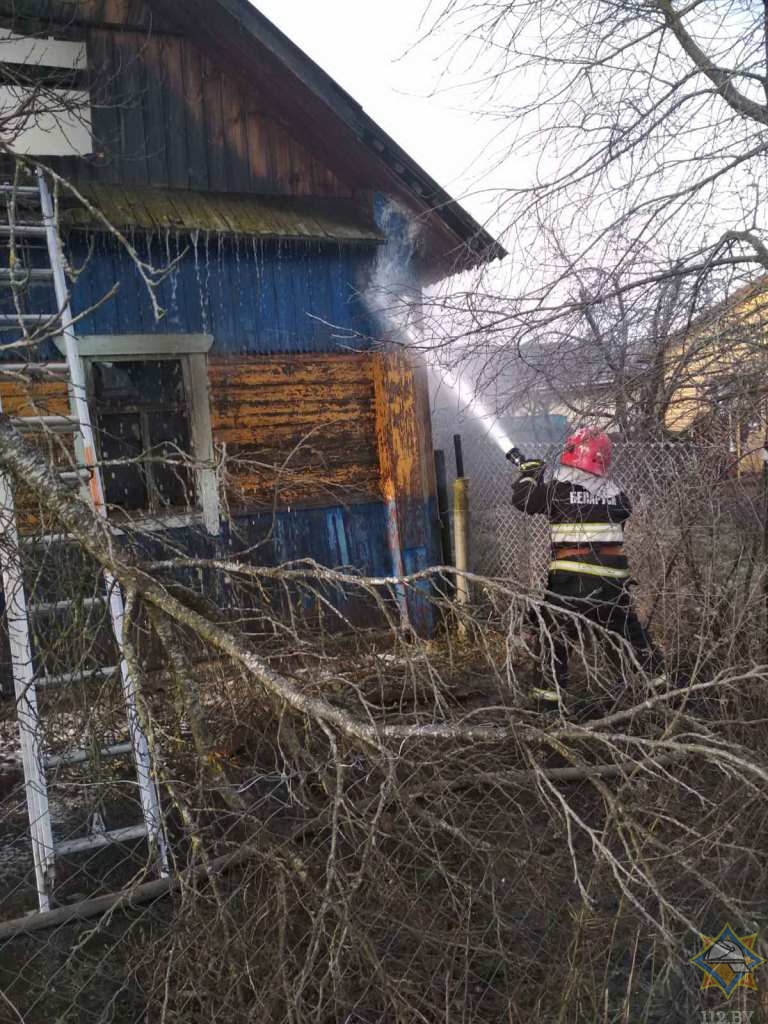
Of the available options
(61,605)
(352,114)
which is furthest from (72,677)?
(352,114)

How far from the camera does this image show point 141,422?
626cm

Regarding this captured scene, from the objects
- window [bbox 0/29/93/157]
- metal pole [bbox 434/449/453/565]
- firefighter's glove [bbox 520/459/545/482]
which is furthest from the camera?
metal pole [bbox 434/449/453/565]

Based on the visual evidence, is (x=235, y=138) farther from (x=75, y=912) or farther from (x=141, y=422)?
(x=75, y=912)

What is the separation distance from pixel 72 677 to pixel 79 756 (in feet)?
1.50

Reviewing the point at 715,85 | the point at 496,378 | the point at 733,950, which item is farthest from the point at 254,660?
the point at 715,85

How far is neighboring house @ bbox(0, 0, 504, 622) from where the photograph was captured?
235 inches

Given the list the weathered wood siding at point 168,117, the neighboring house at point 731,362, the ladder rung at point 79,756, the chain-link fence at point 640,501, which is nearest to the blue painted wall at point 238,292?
the weathered wood siding at point 168,117

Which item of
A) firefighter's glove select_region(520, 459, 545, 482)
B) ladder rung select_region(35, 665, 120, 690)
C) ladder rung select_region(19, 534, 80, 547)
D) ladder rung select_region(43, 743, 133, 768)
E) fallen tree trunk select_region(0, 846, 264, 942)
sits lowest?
fallen tree trunk select_region(0, 846, 264, 942)

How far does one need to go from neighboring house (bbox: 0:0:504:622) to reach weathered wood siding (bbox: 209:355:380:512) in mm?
17

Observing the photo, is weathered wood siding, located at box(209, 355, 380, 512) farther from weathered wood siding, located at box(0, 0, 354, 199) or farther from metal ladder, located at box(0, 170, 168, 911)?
metal ladder, located at box(0, 170, 168, 911)

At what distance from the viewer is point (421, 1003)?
2.37 metres

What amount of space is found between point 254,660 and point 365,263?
4881 millimetres

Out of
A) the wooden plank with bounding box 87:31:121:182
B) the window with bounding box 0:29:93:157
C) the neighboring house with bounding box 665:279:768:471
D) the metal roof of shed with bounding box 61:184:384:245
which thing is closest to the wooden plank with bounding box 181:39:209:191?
the metal roof of shed with bounding box 61:184:384:245

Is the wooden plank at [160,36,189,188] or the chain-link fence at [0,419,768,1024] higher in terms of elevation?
the wooden plank at [160,36,189,188]
